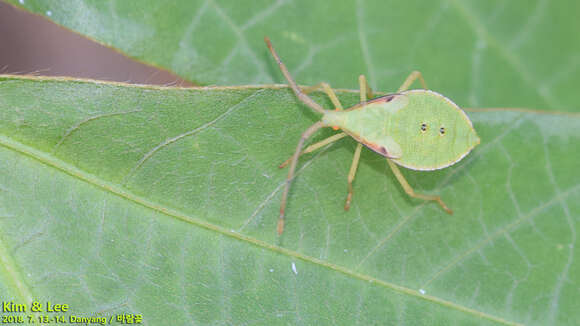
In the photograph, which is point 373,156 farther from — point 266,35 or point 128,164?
point 128,164

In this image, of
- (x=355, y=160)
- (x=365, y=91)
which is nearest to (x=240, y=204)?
(x=355, y=160)

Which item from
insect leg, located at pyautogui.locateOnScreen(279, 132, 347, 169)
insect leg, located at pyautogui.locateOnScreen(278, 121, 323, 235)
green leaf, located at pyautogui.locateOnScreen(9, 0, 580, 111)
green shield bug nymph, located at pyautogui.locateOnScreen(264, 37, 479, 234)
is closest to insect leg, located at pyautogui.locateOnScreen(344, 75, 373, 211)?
green shield bug nymph, located at pyautogui.locateOnScreen(264, 37, 479, 234)

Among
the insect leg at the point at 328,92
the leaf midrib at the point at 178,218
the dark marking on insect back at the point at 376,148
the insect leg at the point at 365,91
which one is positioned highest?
the insect leg at the point at 365,91

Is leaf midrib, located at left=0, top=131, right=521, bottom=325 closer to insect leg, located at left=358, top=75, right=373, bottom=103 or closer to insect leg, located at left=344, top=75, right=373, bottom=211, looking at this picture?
insect leg, located at left=344, top=75, right=373, bottom=211

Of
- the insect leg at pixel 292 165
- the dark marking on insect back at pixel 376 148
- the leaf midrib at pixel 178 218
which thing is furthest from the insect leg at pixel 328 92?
the leaf midrib at pixel 178 218

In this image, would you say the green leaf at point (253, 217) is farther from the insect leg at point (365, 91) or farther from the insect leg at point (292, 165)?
the insect leg at point (365, 91)

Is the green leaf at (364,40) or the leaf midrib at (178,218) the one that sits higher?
the green leaf at (364,40)
